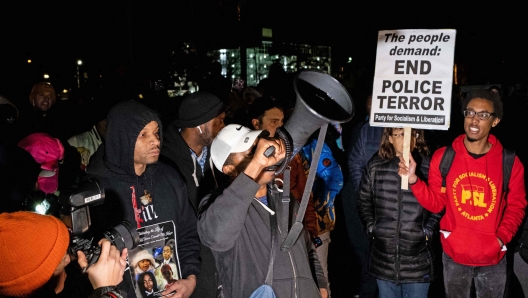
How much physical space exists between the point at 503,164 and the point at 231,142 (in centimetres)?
259

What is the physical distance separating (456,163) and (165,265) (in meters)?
2.66

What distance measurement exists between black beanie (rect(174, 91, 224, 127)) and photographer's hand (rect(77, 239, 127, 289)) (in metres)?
2.35

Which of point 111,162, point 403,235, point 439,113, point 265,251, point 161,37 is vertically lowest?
point 403,235

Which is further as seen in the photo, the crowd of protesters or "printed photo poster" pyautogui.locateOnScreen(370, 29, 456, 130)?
"printed photo poster" pyautogui.locateOnScreen(370, 29, 456, 130)

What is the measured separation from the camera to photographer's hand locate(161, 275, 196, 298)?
10.0 feet

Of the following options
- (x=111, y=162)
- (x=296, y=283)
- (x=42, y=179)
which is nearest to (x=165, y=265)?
(x=111, y=162)

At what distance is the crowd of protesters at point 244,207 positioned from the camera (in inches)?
90.4

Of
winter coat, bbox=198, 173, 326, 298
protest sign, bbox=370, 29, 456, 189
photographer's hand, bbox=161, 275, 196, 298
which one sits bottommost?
photographer's hand, bbox=161, 275, 196, 298

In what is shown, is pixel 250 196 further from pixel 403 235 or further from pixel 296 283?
pixel 403 235

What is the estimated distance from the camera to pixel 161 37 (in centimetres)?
1856

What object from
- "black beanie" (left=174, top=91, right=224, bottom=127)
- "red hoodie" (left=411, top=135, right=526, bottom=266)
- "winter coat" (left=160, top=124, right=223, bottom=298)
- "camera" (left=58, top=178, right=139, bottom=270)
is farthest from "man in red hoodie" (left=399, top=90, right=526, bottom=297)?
"camera" (left=58, top=178, right=139, bottom=270)

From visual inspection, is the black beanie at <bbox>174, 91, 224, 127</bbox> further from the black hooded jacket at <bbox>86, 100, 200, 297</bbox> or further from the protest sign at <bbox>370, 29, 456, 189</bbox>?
the protest sign at <bbox>370, 29, 456, 189</bbox>

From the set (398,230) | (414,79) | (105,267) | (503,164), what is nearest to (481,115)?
(503,164)

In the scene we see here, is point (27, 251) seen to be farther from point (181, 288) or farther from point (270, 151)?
point (181, 288)
